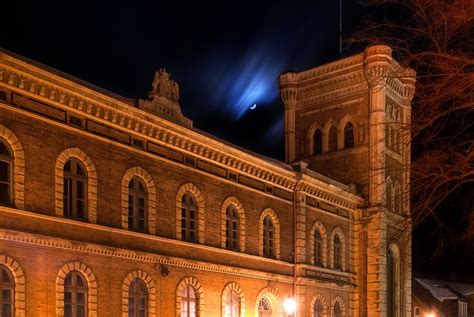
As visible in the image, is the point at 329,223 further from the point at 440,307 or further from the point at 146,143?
the point at 440,307

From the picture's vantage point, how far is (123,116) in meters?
22.0

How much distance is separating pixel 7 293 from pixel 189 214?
8893 millimetres

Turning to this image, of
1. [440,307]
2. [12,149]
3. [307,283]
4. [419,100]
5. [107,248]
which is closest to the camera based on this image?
[419,100]

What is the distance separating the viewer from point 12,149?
1827cm

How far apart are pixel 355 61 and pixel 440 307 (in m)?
29.1

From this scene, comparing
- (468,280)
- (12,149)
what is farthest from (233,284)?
(468,280)

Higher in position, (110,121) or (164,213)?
(110,121)

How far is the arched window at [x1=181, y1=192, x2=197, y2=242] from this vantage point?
25.0 metres

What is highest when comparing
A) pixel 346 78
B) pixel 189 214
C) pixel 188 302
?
pixel 346 78

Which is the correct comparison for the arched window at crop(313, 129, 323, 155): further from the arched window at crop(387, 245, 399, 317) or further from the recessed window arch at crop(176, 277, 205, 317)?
the recessed window arch at crop(176, 277, 205, 317)

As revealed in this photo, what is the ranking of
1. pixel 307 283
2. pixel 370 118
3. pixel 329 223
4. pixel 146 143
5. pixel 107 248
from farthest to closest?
pixel 370 118
pixel 329 223
pixel 307 283
pixel 146 143
pixel 107 248

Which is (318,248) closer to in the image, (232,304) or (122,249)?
(232,304)

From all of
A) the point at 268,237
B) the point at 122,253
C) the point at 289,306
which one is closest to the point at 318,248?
the point at 268,237

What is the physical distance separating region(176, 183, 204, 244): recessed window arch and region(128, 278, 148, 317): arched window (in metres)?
2.59
